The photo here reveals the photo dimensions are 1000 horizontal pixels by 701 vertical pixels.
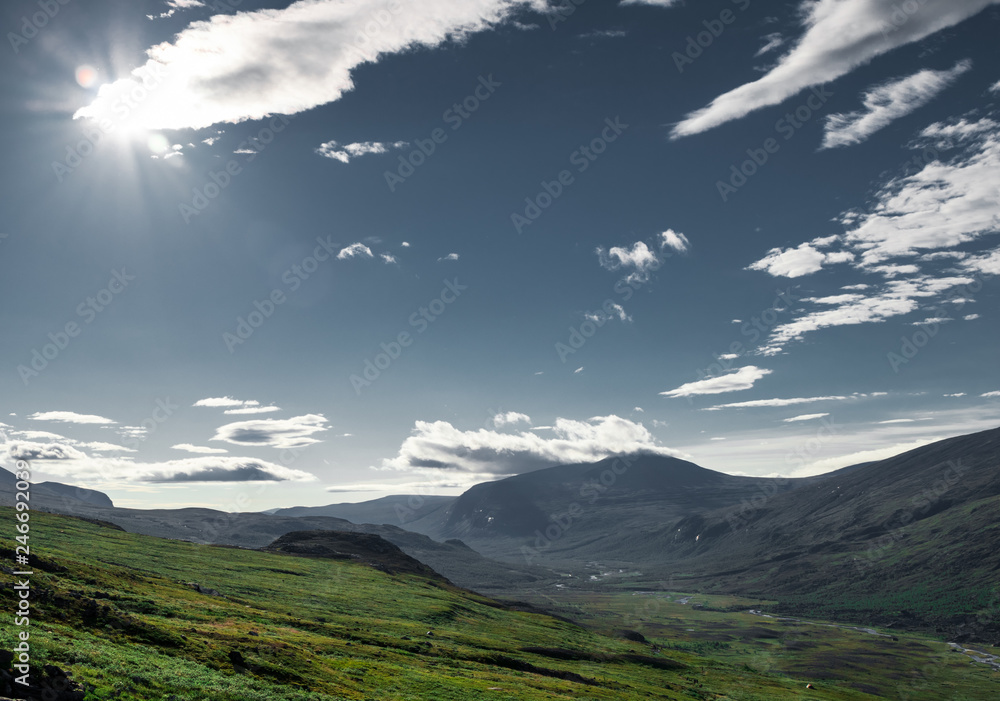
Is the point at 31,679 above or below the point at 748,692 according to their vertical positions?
above

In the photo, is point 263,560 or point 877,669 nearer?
point 263,560

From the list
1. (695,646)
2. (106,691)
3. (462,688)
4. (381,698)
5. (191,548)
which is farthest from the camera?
(695,646)

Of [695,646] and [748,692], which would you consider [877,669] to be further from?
[748,692]

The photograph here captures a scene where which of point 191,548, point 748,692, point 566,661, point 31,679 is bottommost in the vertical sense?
point 748,692

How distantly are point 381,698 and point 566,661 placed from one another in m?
56.1

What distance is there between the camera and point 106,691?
2700cm

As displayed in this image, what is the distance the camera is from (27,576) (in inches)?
1850

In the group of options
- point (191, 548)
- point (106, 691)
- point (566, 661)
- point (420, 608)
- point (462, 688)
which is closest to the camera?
point (106, 691)

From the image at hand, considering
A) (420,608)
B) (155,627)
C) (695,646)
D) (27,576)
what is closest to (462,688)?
(155,627)

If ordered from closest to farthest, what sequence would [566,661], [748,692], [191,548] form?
[566,661] < [748,692] < [191,548]

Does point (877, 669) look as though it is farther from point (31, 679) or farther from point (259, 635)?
point (31, 679)

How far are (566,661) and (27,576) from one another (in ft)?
241

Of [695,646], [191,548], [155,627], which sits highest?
[155,627]

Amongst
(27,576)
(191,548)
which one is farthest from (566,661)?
(191,548)
